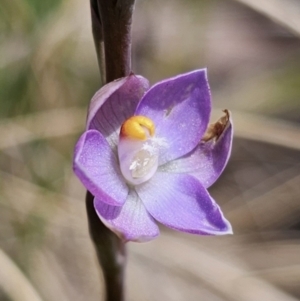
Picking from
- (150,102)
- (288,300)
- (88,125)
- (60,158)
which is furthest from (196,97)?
(60,158)

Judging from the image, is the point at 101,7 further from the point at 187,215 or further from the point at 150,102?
the point at 187,215

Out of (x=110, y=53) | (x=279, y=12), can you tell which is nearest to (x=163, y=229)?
(x=279, y=12)

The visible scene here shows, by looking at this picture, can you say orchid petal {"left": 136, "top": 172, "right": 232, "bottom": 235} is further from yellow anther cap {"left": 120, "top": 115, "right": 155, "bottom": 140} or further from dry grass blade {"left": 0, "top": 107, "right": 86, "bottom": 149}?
dry grass blade {"left": 0, "top": 107, "right": 86, "bottom": 149}

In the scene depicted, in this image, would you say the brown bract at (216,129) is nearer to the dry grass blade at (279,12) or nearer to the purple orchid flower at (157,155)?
the purple orchid flower at (157,155)

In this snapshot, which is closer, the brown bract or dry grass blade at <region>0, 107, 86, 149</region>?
the brown bract

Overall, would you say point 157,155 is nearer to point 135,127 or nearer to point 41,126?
point 135,127

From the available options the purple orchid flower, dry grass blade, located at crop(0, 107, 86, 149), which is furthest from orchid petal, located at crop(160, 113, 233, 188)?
dry grass blade, located at crop(0, 107, 86, 149)
